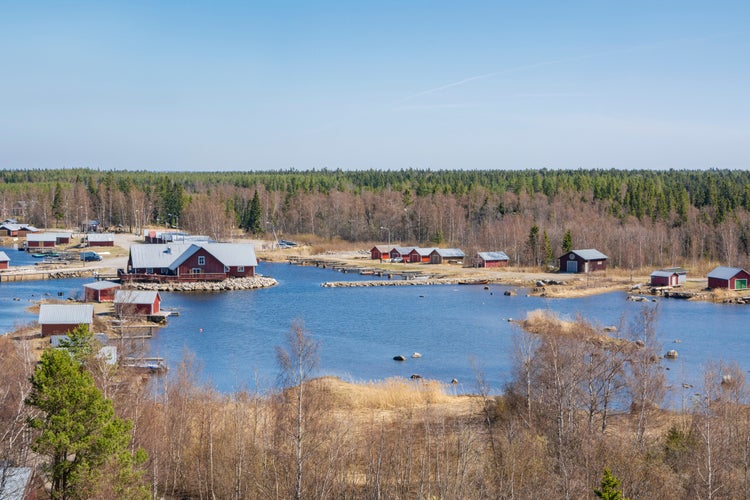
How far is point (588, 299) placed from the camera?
4812cm

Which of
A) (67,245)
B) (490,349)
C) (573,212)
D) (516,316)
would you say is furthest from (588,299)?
(67,245)

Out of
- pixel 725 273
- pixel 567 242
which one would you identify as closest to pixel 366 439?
pixel 725 273

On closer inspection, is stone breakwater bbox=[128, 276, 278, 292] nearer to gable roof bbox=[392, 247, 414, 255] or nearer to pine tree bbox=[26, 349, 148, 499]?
gable roof bbox=[392, 247, 414, 255]

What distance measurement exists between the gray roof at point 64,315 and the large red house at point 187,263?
2042cm

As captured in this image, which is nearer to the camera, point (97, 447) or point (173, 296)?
point (97, 447)

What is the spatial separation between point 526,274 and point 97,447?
1968 inches

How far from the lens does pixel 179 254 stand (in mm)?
54000

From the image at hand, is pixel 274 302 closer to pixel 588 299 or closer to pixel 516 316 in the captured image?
pixel 516 316

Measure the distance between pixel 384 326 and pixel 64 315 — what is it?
47.4ft

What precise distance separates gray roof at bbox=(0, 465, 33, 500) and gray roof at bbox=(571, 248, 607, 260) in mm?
51836

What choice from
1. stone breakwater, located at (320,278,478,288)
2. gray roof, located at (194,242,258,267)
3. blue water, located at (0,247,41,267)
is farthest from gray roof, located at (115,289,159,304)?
blue water, located at (0,247,41,267)

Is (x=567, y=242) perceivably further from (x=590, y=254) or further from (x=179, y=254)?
(x=179, y=254)

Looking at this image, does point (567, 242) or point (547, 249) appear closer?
point (567, 242)

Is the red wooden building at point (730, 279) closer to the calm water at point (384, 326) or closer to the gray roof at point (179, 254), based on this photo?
the calm water at point (384, 326)
